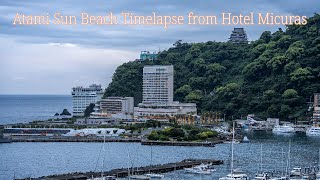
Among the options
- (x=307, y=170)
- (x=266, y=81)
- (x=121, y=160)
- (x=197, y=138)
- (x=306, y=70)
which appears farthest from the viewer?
(x=266, y=81)

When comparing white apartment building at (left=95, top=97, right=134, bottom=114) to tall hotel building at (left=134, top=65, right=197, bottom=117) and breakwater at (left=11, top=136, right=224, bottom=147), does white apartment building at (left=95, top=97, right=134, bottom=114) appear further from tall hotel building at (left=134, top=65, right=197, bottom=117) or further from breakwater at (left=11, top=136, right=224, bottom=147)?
breakwater at (left=11, top=136, right=224, bottom=147)

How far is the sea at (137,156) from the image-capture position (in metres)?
47.9

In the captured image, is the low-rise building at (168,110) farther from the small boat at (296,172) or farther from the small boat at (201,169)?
the small boat at (296,172)

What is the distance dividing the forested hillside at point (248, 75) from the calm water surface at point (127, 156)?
883 inches

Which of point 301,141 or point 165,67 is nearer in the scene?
point 301,141

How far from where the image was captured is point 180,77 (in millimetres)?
114375

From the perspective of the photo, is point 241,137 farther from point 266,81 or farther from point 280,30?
point 280,30

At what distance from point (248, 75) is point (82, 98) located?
28878mm

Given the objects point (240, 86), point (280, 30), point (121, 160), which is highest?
point (280, 30)

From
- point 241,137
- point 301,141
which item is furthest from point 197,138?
point 301,141

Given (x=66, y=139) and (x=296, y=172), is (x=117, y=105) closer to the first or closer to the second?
(x=66, y=139)

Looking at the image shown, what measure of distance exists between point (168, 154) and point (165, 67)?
1857 inches

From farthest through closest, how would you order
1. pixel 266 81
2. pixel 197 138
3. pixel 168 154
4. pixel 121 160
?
pixel 266 81 → pixel 197 138 → pixel 168 154 → pixel 121 160

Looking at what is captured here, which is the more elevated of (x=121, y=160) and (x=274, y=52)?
(x=274, y=52)
